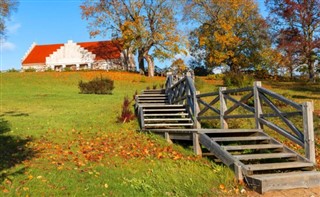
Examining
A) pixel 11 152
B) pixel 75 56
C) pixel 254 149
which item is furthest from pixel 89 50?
pixel 254 149

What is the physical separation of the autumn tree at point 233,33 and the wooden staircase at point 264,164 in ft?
113

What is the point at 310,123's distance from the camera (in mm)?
6859

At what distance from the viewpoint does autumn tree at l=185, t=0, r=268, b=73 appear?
139 ft

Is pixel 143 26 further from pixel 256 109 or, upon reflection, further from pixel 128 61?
pixel 256 109

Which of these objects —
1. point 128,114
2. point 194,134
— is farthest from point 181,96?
point 194,134

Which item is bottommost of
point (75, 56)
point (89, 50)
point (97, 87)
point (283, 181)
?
point (283, 181)

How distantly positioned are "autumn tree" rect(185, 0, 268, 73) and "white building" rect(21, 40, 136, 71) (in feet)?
53.7

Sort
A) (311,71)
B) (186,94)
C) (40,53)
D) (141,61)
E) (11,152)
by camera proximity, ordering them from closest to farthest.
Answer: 1. (11,152)
2. (186,94)
3. (311,71)
4. (141,61)
5. (40,53)

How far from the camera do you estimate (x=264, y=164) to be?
271 inches

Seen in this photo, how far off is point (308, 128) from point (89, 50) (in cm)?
5774

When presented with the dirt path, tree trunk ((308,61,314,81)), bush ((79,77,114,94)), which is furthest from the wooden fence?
tree trunk ((308,61,314,81))

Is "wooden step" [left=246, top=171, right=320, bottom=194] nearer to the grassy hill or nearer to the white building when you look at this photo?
the grassy hill

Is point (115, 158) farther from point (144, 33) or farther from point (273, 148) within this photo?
point (144, 33)

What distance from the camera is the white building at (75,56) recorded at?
58750 mm
